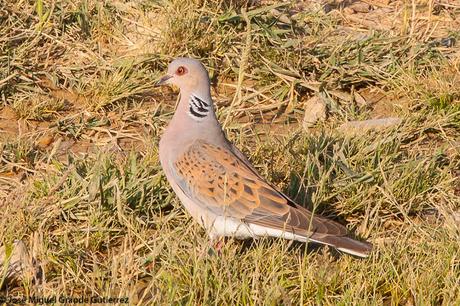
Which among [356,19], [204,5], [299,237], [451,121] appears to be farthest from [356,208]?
[356,19]

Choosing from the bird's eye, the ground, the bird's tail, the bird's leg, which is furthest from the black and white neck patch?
the bird's tail

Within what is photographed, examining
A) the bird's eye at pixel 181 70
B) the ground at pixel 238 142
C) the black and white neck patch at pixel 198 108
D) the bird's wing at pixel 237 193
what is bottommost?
the ground at pixel 238 142

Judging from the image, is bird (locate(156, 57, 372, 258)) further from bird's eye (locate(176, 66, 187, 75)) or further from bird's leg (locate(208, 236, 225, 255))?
bird's eye (locate(176, 66, 187, 75))

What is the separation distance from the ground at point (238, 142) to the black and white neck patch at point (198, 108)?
1.19 feet

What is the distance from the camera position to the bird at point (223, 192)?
5121 millimetres

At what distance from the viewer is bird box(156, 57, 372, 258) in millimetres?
5121

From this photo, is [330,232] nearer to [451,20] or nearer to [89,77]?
[89,77]

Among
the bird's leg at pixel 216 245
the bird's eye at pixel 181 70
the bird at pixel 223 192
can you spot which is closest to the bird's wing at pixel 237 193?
the bird at pixel 223 192

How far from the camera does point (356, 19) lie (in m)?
8.34

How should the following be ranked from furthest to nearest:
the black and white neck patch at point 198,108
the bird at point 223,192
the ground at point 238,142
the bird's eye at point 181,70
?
the bird's eye at point 181,70, the black and white neck patch at point 198,108, the bird at point 223,192, the ground at point 238,142

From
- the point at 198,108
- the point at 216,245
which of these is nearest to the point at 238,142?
the point at 198,108

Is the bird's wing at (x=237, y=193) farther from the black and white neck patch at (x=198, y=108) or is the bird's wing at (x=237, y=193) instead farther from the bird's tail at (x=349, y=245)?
Answer: the black and white neck patch at (x=198, y=108)

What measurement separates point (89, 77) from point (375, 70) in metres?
2.04

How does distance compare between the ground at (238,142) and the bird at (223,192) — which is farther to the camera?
the bird at (223,192)
